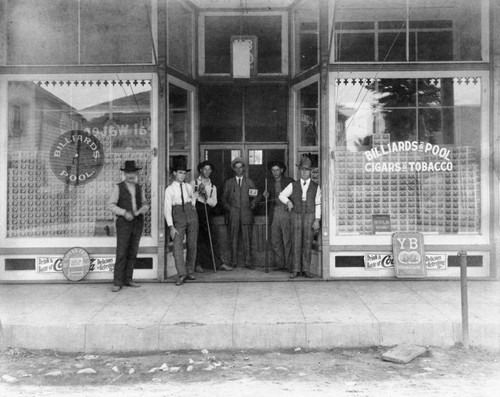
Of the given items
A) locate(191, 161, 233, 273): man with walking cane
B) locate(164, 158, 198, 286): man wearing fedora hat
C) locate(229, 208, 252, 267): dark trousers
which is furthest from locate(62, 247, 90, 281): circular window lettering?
locate(229, 208, 252, 267): dark trousers

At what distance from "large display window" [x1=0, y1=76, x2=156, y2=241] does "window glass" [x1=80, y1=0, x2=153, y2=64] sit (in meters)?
0.42

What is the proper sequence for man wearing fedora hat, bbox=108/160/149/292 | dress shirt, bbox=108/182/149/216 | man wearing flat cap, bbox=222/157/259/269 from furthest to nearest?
man wearing flat cap, bbox=222/157/259/269 < man wearing fedora hat, bbox=108/160/149/292 < dress shirt, bbox=108/182/149/216

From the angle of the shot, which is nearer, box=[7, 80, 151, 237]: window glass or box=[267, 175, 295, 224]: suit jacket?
box=[7, 80, 151, 237]: window glass

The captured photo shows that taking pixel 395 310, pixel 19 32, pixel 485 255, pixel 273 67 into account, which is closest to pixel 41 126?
pixel 19 32

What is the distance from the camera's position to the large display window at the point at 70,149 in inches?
348

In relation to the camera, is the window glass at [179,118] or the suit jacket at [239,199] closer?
the window glass at [179,118]

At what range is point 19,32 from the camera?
880 centimetres

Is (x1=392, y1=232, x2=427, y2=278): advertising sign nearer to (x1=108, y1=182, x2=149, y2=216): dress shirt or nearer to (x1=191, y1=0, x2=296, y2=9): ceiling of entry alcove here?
(x1=108, y1=182, x2=149, y2=216): dress shirt

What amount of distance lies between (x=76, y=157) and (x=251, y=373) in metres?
5.28

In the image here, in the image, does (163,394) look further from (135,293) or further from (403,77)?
(403,77)

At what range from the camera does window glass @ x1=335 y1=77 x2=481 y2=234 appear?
8.91 meters

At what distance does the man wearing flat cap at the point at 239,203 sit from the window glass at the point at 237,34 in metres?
2.03

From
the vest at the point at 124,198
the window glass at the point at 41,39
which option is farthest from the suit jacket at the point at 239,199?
the window glass at the point at 41,39

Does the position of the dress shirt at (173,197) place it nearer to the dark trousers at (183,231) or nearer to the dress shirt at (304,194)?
the dark trousers at (183,231)
